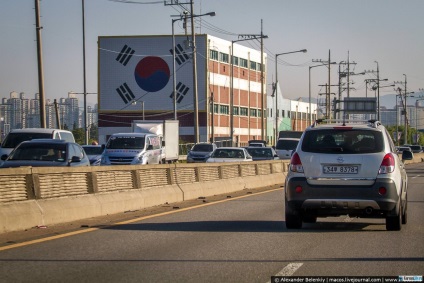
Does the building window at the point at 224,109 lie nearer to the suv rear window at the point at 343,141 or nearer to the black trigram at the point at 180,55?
the black trigram at the point at 180,55

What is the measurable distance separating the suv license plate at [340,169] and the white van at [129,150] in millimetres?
22607

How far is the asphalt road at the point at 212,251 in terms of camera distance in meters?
9.34

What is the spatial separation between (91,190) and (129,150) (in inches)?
787

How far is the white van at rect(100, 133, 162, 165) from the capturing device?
35875mm

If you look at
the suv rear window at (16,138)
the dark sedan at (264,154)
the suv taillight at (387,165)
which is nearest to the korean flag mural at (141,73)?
the dark sedan at (264,154)

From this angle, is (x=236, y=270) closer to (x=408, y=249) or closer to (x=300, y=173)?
(x=408, y=249)

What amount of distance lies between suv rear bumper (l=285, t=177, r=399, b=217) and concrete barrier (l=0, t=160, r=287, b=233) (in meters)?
4.24

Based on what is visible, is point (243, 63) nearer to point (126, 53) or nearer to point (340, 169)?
point (126, 53)

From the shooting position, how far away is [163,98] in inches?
3868

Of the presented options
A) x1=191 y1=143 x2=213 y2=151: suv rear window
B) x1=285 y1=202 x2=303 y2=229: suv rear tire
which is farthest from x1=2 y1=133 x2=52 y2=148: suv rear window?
x1=191 y1=143 x2=213 y2=151: suv rear window

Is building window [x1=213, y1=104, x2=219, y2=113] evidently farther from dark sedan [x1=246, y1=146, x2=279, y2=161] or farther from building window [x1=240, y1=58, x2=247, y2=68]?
dark sedan [x1=246, y1=146, x2=279, y2=161]

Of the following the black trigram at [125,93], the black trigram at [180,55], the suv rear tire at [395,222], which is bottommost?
the suv rear tire at [395,222]

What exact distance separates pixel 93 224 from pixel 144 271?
5.53 meters

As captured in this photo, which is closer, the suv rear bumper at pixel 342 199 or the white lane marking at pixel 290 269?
the white lane marking at pixel 290 269
